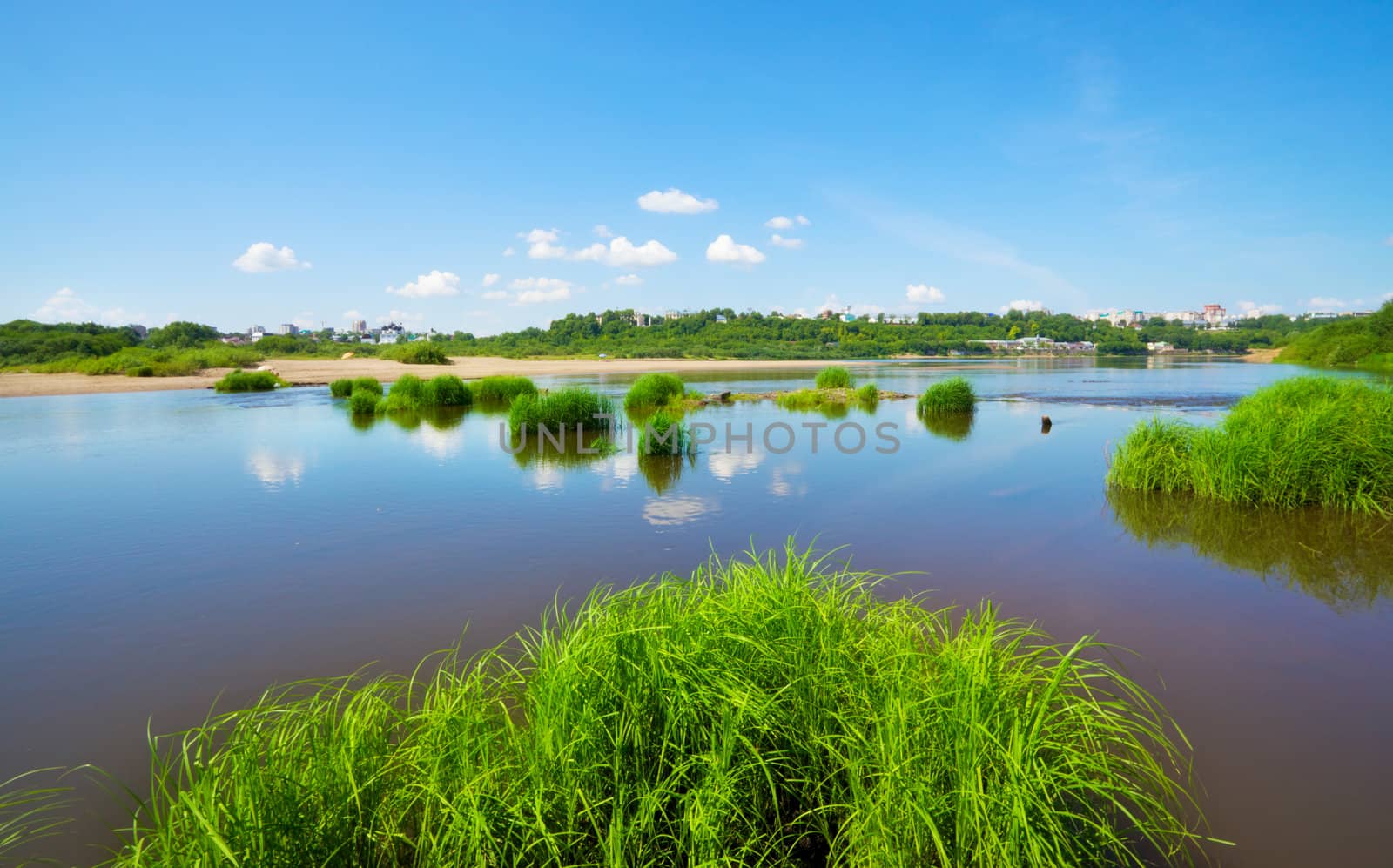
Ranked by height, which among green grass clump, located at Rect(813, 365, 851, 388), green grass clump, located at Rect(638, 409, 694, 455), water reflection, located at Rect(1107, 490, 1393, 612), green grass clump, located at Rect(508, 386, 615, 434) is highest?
green grass clump, located at Rect(813, 365, 851, 388)

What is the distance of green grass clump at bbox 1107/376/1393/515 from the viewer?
8414 millimetres

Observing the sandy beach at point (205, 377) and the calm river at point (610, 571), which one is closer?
the calm river at point (610, 571)

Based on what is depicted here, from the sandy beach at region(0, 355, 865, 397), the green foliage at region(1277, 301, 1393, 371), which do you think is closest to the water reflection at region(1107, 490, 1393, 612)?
the sandy beach at region(0, 355, 865, 397)

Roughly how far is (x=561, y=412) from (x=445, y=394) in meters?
9.83

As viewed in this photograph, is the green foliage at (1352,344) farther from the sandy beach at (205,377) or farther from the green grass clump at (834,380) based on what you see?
the sandy beach at (205,377)

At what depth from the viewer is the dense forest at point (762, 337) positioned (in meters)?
68.5

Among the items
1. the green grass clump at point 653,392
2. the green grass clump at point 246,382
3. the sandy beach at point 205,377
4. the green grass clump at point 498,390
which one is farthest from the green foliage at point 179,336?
the green grass clump at point 653,392

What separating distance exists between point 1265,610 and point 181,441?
1981cm

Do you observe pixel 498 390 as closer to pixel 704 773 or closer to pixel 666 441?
pixel 666 441

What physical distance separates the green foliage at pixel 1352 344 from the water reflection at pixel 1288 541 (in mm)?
47270

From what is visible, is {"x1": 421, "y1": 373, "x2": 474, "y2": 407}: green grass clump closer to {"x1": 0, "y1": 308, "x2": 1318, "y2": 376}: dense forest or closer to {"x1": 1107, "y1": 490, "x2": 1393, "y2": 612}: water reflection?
{"x1": 1107, "y1": 490, "x2": 1393, "y2": 612}: water reflection

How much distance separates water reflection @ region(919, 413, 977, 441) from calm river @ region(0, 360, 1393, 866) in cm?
306

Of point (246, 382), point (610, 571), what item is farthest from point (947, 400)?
point (246, 382)

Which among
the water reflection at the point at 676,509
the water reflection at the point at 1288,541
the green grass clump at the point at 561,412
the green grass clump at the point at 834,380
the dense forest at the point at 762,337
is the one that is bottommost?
the water reflection at the point at 1288,541
